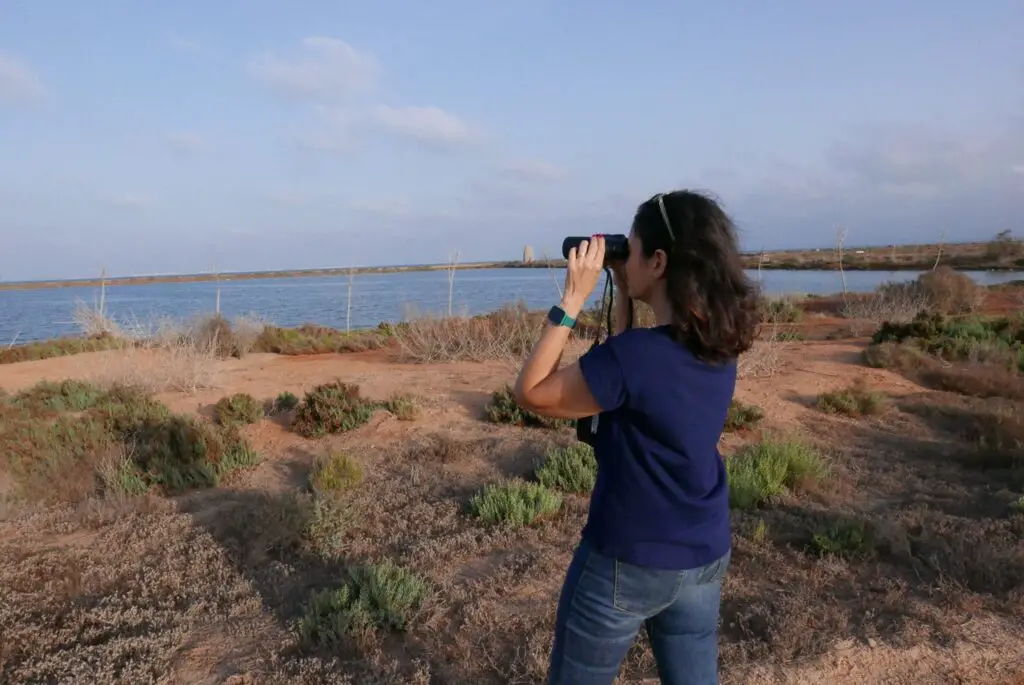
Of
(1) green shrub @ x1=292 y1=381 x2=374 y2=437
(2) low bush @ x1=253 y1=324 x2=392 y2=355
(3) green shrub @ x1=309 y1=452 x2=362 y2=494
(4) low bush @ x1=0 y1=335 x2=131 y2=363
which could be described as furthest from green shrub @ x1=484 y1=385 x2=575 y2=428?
(4) low bush @ x1=0 y1=335 x2=131 y2=363

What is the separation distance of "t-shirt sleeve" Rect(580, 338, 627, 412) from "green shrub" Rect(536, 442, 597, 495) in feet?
13.4

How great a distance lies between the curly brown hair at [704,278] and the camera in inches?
65.1

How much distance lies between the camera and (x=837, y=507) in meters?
5.44

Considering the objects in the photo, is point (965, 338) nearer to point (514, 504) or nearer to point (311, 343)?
point (514, 504)

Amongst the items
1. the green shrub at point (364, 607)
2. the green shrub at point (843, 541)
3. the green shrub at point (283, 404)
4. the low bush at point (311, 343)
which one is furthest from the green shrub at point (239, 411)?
the low bush at point (311, 343)

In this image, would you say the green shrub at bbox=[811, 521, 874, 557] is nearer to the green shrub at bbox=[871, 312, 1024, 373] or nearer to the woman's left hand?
the woman's left hand

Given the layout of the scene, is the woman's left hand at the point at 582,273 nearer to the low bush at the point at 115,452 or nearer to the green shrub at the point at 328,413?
the low bush at the point at 115,452

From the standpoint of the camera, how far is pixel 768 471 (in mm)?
5672

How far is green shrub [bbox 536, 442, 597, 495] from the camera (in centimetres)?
567

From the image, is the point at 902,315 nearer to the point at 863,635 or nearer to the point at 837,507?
the point at 837,507

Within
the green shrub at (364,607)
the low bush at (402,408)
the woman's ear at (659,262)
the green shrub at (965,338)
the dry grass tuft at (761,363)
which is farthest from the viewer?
the green shrub at (965,338)

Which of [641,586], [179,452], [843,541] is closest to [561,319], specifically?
[641,586]

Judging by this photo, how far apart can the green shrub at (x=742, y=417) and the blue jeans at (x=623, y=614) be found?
234 inches

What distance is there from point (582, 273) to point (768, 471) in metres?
4.43
